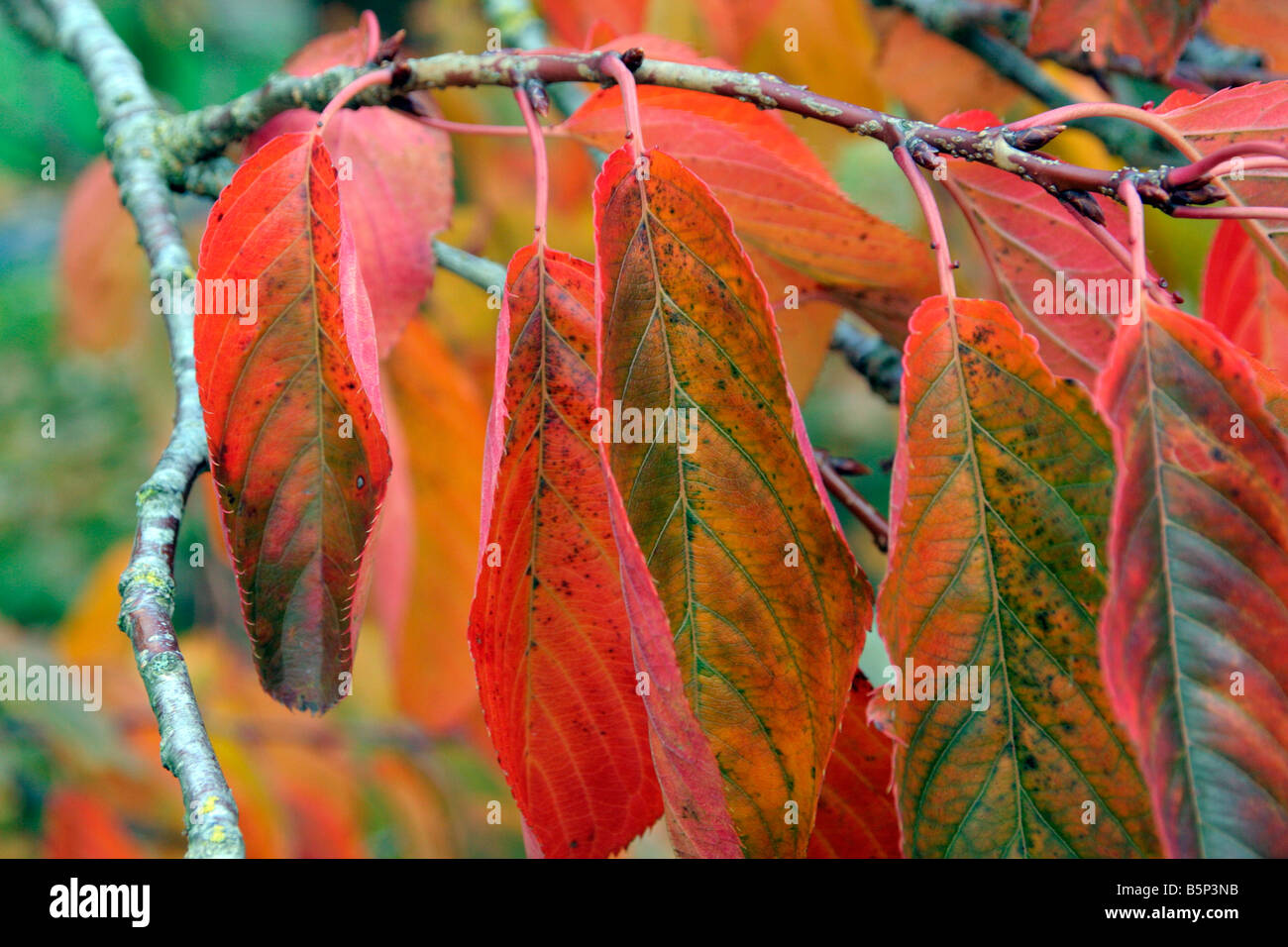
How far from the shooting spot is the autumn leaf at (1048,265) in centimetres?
51

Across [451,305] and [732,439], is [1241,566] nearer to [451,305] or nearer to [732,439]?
[732,439]

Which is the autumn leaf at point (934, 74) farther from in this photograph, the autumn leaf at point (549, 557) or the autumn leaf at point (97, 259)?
the autumn leaf at point (97, 259)

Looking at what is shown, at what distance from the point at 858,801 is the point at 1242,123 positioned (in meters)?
0.40

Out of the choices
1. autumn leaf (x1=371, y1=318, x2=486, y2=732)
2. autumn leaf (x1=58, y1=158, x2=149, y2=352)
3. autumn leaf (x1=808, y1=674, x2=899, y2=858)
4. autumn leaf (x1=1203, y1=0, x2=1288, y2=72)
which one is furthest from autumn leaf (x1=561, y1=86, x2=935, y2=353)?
autumn leaf (x1=58, y1=158, x2=149, y2=352)

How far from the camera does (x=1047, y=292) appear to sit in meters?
0.54

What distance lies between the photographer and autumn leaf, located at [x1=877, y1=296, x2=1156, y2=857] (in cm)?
37

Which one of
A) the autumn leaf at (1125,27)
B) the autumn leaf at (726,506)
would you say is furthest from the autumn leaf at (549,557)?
the autumn leaf at (1125,27)

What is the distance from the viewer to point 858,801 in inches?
19.9

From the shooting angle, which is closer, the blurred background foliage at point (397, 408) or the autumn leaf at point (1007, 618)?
the autumn leaf at point (1007, 618)

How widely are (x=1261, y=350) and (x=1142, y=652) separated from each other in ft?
1.19

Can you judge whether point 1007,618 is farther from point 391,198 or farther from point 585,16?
point 585,16

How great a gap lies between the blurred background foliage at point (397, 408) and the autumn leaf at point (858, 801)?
0.85 ft

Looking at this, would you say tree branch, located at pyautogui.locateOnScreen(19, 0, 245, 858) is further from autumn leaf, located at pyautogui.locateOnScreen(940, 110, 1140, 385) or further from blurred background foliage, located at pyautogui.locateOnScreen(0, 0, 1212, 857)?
autumn leaf, located at pyautogui.locateOnScreen(940, 110, 1140, 385)

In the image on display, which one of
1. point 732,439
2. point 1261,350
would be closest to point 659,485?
point 732,439
